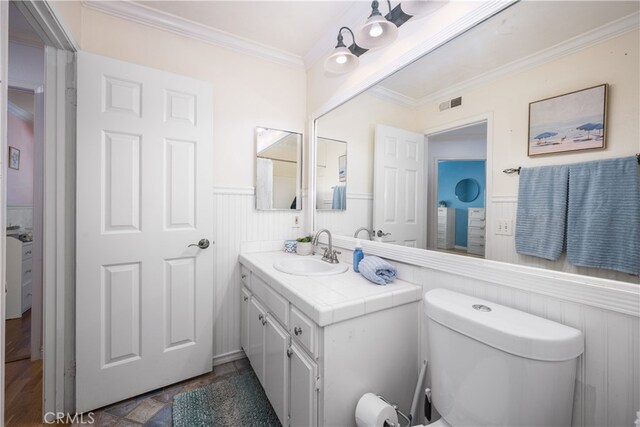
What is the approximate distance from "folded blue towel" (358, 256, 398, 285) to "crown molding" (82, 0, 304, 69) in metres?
1.80

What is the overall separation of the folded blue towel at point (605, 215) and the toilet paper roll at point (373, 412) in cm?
80

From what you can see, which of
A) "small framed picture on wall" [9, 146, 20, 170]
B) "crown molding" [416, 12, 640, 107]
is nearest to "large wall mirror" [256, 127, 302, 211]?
"crown molding" [416, 12, 640, 107]

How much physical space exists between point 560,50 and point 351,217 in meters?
1.22

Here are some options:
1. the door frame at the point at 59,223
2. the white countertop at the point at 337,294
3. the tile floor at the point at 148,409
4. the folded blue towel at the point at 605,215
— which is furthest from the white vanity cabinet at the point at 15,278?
the folded blue towel at the point at 605,215

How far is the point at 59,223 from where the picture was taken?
1.36 metres

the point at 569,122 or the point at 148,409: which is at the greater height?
the point at 569,122

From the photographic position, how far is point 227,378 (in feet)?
5.61

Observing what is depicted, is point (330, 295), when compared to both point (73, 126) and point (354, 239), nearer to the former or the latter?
point (354, 239)

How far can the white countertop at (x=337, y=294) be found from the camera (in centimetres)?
95

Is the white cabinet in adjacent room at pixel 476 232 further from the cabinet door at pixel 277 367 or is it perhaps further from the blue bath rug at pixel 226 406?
the blue bath rug at pixel 226 406

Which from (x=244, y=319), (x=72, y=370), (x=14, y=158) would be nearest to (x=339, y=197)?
(x=244, y=319)

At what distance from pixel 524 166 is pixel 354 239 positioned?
3.21 ft

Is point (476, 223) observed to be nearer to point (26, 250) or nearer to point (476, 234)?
point (476, 234)

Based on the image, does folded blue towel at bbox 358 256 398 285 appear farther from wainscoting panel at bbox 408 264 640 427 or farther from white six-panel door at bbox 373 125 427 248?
wainscoting panel at bbox 408 264 640 427
